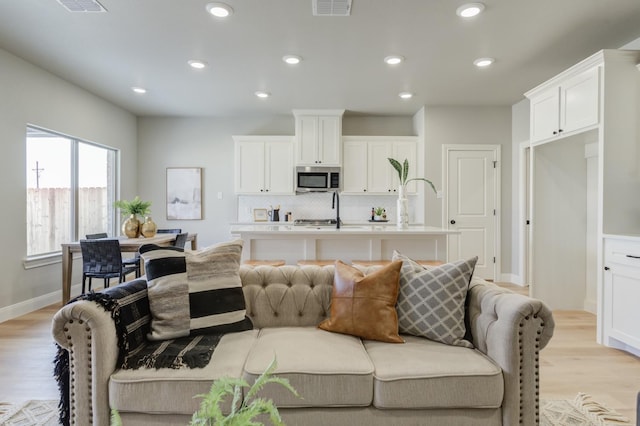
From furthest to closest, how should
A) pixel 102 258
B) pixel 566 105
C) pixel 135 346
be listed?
pixel 102 258, pixel 566 105, pixel 135 346

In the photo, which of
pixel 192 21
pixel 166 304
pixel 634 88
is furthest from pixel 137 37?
pixel 634 88

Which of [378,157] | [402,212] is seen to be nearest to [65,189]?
[402,212]

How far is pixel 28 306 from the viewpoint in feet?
13.0

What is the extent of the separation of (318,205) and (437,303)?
447cm

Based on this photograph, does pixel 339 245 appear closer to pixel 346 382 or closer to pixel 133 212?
pixel 346 382

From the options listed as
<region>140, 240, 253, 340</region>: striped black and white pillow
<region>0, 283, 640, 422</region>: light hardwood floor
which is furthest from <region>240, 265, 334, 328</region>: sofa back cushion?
<region>0, 283, 640, 422</region>: light hardwood floor

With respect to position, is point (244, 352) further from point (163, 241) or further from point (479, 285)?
point (163, 241)

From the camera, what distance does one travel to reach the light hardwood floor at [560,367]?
2.27m

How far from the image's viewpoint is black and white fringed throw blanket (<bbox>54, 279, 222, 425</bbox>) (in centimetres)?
156

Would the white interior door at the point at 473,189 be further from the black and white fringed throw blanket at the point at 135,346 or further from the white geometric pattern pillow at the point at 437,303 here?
the black and white fringed throw blanket at the point at 135,346

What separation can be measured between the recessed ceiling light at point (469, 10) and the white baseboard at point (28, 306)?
495cm

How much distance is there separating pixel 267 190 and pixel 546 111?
3.91 meters

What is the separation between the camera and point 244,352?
5.54ft

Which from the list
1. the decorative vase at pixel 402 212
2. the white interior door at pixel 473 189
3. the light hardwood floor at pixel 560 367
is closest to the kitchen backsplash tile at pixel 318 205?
the white interior door at pixel 473 189
